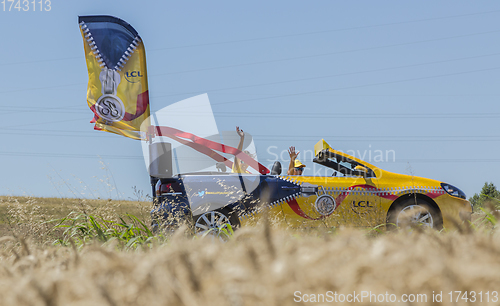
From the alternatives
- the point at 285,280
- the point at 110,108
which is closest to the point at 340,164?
the point at 110,108

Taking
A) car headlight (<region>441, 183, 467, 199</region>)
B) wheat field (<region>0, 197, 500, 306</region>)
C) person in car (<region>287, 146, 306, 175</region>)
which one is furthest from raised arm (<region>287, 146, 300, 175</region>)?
wheat field (<region>0, 197, 500, 306</region>)

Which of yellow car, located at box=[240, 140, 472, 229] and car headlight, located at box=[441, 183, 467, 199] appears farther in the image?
car headlight, located at box=[441, 183, 467, 199]

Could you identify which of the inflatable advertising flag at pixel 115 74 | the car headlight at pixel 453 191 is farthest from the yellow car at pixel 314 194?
the inflatable advertising flag at pixel 115 74

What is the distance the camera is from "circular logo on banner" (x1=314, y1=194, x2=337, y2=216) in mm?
6918

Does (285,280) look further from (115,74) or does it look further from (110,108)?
(115,74)

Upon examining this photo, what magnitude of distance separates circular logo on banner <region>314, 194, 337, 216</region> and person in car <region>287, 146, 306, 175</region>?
101 cm

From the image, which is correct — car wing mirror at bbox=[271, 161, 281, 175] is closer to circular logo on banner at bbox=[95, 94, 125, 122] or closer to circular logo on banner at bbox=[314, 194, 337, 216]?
circular logo on banner at bbox=[314, 194, 337, 216]

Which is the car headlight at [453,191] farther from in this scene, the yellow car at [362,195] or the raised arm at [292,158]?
the raised arm at [292,158]

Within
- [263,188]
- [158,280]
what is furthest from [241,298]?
[263,188]

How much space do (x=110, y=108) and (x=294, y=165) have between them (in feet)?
11.7

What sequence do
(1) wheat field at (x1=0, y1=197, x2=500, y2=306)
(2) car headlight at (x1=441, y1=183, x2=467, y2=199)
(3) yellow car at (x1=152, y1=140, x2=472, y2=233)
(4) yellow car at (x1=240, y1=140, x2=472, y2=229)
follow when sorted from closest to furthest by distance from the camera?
1. (1) wheat field at (x1=0, y1=197, x2=500, y2=306)
2. (3) yellow car at (x1=152, y1=140, x2=472, y2=233)
3. (4) yellow car at (x1=240, y1=140, x2=472, y2=229)
4. (2) car headlight at (x1=441, y1=183, x2=467, y2=199)

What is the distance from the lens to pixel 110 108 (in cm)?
772

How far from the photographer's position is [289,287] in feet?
2.74

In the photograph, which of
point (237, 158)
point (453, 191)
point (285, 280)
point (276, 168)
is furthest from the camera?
point (276, 168)
